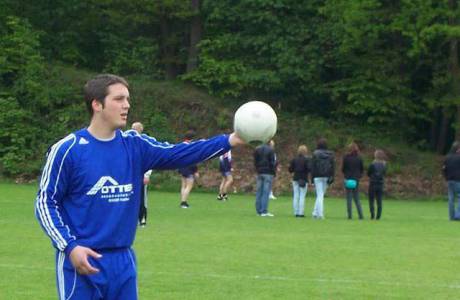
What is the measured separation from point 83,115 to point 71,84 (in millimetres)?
2277

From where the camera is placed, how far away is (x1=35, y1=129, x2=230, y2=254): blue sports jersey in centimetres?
652

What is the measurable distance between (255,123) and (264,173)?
1830 centimetres

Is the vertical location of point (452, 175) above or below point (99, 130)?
below

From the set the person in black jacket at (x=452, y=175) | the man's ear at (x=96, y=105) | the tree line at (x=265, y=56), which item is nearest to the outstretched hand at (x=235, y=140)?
the man's ear at (x=96, y=105)

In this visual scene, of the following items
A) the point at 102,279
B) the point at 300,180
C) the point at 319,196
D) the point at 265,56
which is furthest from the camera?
the point at 265,56

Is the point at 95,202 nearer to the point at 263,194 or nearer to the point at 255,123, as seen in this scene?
the point at 255,123

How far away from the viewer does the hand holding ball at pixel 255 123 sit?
6.61 m

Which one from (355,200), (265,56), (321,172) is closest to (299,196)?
(321,172)

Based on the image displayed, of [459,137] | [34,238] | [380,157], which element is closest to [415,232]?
[380,157]

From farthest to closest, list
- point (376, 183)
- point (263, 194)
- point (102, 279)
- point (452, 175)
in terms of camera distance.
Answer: point (452, 175) < point (263, 194) < point (376, 183) < point (102, 279)

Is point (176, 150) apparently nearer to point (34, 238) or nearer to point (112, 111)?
point (112, 111)

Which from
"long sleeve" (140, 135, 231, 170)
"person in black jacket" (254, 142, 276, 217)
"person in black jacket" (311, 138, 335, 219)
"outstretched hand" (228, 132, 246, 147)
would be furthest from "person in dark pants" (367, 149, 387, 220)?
"outstretched hand" (228, 132, 246, 147)

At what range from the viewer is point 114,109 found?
6602mm

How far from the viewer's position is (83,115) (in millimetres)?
42344
